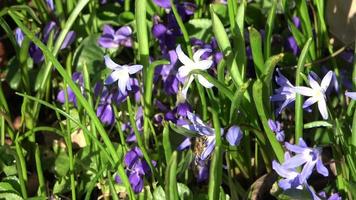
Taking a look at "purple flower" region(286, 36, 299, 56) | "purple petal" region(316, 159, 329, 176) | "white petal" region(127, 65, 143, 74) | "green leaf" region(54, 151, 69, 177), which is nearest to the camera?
"purple petal" region(316, 159, 329, 176)

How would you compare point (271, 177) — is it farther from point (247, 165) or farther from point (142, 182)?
point (142, 182)

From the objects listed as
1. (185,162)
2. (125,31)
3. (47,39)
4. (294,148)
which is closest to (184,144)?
(185,162)

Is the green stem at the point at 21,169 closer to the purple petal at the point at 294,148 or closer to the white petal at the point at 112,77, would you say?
the white petal at the point at 112,77

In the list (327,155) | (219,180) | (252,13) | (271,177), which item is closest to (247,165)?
(271,177)

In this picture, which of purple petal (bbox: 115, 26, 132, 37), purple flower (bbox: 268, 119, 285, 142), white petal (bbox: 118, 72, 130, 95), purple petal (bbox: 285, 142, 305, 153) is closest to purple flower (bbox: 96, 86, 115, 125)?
white petal (bbox: 118, 72, 130, 95)

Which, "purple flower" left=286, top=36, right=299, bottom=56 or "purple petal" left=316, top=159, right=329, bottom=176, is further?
"purple flower" left=286, top=36, right=299, bottom=56

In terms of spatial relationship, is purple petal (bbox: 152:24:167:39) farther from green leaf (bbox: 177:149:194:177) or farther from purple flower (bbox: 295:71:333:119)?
purple flower (bbox: 295:71:333:119)
